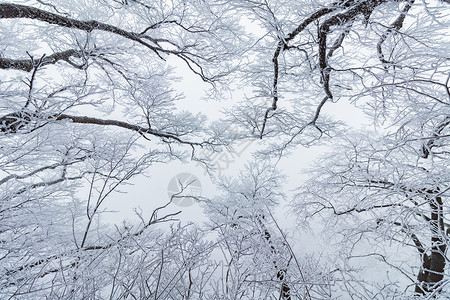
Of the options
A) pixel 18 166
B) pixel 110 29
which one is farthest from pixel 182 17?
pixel 18 166

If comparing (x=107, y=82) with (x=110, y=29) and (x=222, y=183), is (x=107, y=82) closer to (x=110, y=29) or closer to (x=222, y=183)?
(x=110, y=29)

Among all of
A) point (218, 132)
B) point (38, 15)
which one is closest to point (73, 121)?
point (38, 15)

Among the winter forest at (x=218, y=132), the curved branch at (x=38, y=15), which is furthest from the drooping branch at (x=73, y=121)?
the curved branch at (x=38, y=15)

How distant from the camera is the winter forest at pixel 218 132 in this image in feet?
7.66

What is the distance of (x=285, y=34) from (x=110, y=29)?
2.40 metres

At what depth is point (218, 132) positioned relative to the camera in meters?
6.88

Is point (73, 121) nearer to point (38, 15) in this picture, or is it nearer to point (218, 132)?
point (38, 15)

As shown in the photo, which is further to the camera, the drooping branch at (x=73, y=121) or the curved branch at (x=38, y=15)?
the curved branch at (x=38, y=15)

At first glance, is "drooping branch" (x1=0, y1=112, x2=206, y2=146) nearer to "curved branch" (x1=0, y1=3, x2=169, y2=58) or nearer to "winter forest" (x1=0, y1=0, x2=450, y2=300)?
"winter forest" (x1=0, y1=0, x2=450, y2=300)

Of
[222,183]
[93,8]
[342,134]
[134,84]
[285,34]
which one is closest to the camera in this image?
[285,34]

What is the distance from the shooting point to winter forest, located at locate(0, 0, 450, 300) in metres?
2.34

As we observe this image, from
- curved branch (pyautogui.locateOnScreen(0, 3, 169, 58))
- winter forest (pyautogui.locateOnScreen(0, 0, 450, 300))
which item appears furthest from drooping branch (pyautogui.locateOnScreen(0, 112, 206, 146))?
curved branch (pyautogui.locateOnScreen(0, 3, 169, 58))

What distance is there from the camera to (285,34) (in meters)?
3.05

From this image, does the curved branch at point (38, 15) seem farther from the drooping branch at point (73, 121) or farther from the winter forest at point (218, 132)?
the drooping branch at point (73, 121)
